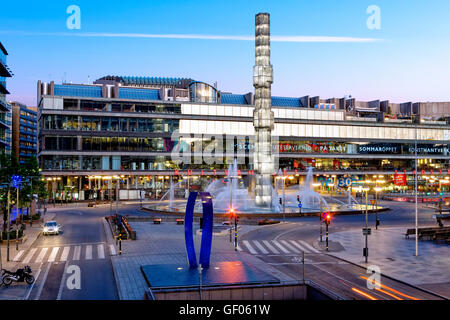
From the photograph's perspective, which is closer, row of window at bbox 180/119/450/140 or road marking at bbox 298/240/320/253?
road marking at bbox 298/240/320/253

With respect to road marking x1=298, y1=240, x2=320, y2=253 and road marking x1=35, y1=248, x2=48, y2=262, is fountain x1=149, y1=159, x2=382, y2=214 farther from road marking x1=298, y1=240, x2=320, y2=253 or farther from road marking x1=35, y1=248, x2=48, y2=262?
road marking x1=35, y1=248, x2=48, y2=262

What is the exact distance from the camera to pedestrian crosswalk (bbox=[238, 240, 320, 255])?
37800 millimetres

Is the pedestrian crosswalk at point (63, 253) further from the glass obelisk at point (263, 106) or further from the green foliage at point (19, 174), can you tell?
the glass obelisk at point (263, 106)

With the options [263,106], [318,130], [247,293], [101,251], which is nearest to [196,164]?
[318,130]

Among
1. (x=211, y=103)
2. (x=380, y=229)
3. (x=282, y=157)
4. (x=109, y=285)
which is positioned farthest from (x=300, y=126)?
(x=109, y=285)

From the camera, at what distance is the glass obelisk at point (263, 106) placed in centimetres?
6681

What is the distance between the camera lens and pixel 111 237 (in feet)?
146

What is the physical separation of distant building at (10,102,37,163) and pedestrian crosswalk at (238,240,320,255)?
5802 inches

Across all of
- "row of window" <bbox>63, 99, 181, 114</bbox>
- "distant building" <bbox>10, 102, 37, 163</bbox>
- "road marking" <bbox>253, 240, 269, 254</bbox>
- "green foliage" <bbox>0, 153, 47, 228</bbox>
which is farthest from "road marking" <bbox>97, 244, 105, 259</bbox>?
"distant building" <bbox>10, 102, 37, 163</bbox>

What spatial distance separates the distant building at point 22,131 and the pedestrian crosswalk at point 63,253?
142 metres

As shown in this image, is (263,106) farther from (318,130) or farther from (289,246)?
(318,130)

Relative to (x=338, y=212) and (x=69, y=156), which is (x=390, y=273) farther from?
(x=69, y=156)

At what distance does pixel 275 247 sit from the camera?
130 ft

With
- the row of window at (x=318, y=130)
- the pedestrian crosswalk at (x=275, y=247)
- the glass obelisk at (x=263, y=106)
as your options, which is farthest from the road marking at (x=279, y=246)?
the row of window at (x=318, y=130)
